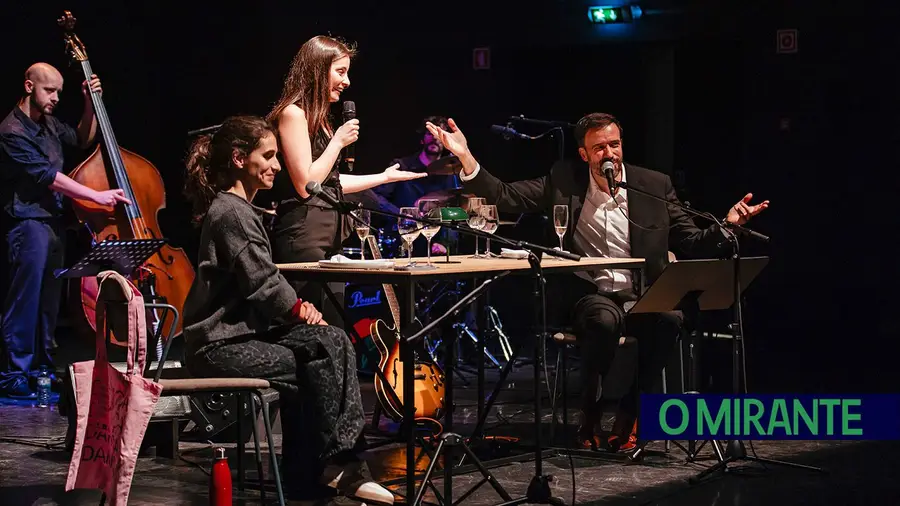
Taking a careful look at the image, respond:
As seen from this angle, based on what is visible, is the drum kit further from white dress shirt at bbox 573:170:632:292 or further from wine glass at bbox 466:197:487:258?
wine glass at bbox 466:197:487:258

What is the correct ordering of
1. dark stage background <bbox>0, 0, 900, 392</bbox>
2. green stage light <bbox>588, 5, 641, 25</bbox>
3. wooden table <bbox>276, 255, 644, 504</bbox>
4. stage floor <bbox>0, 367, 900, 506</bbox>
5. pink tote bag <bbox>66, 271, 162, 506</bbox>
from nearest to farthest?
pink tote bag <bbox>66, 271, 162, 506</bbox> < wooden table <bbox>276, 255, 644, 504</bbox> < stage floor <bbox>0, 367, 900, 506</bbox> < dark stage background <bbox>0, 0, 900, 392</bbox> < green stage light <bbox>588, 5, 641, 25</bbox>

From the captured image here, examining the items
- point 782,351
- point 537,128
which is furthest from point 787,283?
point 537,128

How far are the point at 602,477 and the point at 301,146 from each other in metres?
1.65

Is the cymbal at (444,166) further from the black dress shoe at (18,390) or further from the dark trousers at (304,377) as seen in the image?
the dark trousers at (304,377)

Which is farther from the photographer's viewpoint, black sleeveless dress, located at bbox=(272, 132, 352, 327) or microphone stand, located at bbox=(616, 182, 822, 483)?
black sleeveless dress, located at bbox=(272, 132, 352, 327)

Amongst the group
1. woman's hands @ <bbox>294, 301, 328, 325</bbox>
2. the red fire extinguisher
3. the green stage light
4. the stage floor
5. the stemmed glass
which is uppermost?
the green stage light

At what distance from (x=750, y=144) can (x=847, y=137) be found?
0.68 m

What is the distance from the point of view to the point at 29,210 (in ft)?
20.2

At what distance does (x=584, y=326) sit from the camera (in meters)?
4.68

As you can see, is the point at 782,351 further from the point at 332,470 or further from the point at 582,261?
the point at 332,470

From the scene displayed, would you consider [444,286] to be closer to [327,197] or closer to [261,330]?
[261,330]

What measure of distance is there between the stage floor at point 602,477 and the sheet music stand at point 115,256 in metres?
0.75

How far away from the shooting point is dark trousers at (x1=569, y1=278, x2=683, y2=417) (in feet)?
15.2

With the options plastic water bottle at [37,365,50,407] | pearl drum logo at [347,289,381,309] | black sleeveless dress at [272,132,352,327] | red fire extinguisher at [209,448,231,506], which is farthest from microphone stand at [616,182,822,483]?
plastic water bottle at [37,365,50,407]
